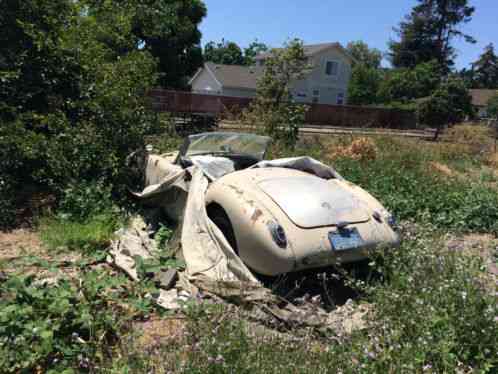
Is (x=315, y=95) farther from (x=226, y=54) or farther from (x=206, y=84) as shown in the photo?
(x=226, y=54)

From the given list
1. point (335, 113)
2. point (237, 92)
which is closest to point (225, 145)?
point (335, 113)

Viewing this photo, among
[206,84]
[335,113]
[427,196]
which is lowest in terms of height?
[427,196]

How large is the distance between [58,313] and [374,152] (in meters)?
9.05

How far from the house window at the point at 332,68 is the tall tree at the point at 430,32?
44.6ft

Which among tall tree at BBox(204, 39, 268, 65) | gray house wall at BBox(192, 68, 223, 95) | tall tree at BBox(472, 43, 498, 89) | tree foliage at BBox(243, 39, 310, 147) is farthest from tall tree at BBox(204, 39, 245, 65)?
tree foliage at BBox(243, 39, 310, 147)

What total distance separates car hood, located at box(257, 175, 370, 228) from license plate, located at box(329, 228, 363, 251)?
0.10m

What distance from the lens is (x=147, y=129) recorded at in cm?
698

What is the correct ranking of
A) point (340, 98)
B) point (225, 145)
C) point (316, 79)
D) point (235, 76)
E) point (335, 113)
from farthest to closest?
point (340, 98) → point (235, 76) → point (316, 79) → point (335, 113) → point (225, 145)

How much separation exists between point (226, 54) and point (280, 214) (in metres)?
72.3

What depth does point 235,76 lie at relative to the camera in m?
42.8

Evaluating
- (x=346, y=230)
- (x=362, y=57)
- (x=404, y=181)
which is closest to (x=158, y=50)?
(x=404, y=181)

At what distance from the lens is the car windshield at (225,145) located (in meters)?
5.27

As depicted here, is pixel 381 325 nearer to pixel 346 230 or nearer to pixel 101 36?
pixel 346 230

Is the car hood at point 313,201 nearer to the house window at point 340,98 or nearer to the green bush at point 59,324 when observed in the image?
the green bush at point 59,324
